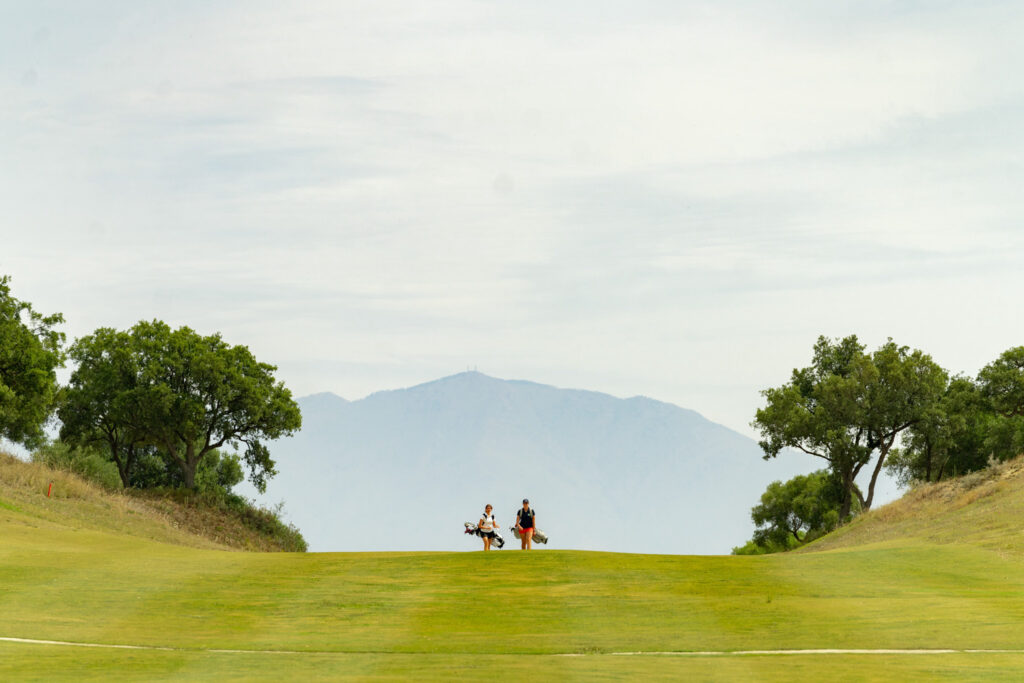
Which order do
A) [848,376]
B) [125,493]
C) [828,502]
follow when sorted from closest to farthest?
[125,493], [848,376], [828,502]

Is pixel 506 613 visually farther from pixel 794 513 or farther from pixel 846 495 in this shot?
pixel 794 513

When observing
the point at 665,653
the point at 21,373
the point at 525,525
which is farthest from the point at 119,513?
the point at 665,653

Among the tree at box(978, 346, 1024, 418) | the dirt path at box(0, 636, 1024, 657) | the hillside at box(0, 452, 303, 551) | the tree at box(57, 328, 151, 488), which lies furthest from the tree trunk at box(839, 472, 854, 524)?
the dirt path at box(0, 636, 1024, 657)

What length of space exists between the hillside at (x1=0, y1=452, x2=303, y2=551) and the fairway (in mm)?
13252

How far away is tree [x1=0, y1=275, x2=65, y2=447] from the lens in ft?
196

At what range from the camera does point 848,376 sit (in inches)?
2879

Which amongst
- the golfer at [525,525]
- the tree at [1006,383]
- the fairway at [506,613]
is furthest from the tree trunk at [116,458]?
the tree at [1006,383]

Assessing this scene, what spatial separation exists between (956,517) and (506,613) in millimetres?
28685

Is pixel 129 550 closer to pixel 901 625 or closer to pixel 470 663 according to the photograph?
pixel 470 663

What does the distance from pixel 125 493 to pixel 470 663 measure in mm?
54361

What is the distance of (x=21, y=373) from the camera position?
6034 cm

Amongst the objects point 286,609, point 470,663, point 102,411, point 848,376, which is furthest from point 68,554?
point 848,376

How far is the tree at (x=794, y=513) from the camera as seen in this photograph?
91.8 m

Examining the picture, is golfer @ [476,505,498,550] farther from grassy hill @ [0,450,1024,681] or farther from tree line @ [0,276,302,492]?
tree line @ [0,276,302,492]
